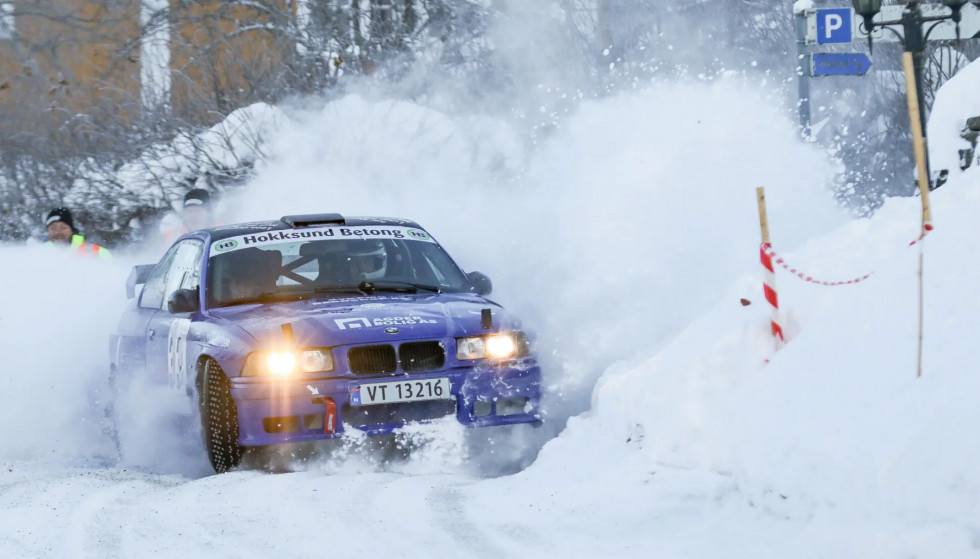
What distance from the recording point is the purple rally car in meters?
7.51

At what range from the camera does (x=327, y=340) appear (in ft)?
24.9

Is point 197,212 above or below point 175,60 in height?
below

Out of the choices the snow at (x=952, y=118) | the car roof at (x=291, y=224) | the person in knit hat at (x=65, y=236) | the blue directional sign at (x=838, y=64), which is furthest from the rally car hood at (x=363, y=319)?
the blue directional sign at (x=838, y=64)

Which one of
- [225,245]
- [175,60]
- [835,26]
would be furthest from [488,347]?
[175,60]

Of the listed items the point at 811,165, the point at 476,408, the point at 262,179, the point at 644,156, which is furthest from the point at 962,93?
the point at 262,179

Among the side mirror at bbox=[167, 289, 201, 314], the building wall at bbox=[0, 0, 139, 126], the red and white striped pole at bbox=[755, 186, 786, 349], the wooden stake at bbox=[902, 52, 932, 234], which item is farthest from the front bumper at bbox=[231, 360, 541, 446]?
the building wall at bbox=[0, 0, 139, 126]

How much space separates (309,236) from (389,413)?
71.7 inches

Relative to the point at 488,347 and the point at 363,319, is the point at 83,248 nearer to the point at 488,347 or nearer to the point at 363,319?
the point at 363,319

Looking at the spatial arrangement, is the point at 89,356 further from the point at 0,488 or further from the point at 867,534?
the point at 867,534

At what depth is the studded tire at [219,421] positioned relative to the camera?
7.57 m

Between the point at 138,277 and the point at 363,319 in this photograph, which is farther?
the point at 138,277

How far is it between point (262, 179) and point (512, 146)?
3.39 m

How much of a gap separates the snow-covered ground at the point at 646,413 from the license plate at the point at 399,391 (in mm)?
183

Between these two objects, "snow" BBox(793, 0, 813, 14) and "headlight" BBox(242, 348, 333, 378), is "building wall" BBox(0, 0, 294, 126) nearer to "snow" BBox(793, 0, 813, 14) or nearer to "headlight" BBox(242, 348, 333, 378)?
"snow" BBox(793, 0, 813, 14)
